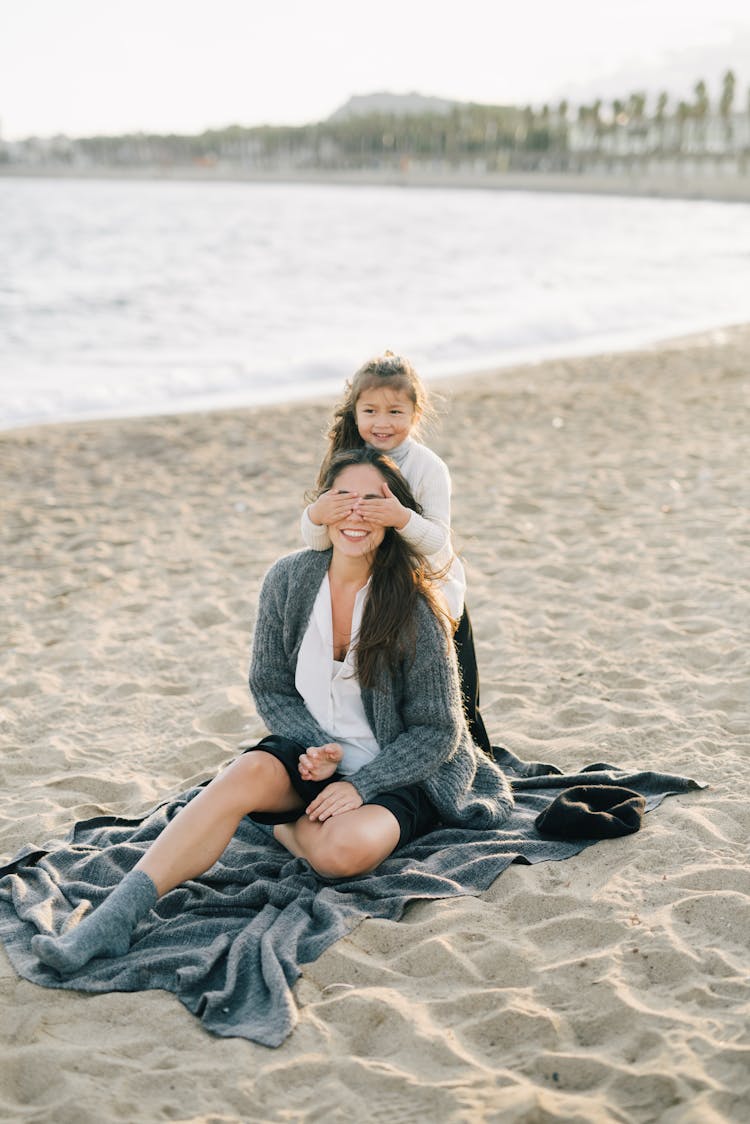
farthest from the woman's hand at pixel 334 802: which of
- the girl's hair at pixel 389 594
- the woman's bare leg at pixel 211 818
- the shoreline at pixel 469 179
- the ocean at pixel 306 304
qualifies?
the shoreline at pixel 469 179

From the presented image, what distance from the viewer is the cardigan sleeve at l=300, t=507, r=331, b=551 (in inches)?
126

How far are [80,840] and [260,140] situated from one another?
16427cm

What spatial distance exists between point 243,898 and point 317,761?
43 cm

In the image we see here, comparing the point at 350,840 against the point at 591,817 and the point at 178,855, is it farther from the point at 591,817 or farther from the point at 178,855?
the point at 591,817

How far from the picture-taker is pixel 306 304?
1975 centimetres

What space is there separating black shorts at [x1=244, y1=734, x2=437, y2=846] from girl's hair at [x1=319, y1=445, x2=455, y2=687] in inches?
11.6

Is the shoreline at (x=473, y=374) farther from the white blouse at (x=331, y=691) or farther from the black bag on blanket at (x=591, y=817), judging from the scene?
the black bag on blanket at (x=591, y=817)

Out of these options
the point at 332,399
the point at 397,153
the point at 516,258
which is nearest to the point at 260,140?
the point at 397,153

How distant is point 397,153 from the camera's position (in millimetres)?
136875

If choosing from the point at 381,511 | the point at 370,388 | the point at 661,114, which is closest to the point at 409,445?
the point at 370,388

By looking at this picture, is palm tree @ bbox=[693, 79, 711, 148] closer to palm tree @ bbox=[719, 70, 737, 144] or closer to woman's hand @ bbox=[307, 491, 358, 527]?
palm tree @ bbox=[719, 70, 737, 144]

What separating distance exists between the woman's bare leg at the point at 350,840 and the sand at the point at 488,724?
0.68 ft

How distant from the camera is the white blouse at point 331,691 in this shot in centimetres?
322

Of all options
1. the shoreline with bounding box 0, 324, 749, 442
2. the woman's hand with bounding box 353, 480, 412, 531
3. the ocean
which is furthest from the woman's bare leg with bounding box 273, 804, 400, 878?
the ocean
